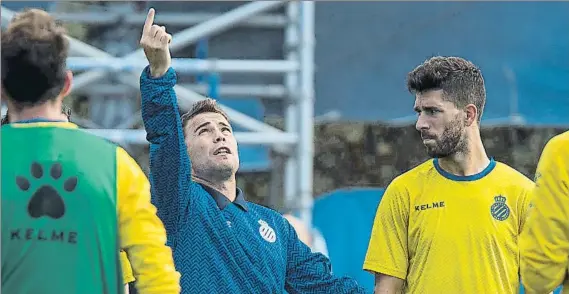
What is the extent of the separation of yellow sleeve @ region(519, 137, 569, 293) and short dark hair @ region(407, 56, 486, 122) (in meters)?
1.14

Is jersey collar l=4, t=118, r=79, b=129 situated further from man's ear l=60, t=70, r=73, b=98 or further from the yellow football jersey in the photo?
the yellow football jersey

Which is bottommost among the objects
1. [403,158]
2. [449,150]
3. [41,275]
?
[41,275]

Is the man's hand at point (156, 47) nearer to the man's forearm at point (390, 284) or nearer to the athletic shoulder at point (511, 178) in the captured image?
the man's forearm at point (390, 284)

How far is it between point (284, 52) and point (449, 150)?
245cm

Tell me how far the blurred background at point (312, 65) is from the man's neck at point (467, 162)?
6.51 feet

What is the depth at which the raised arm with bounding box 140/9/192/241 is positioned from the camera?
3311 millimetres

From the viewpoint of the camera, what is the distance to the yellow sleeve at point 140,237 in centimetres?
290

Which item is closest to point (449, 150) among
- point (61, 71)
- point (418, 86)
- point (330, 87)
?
point (418, 86)

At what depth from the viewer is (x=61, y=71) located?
2900mm

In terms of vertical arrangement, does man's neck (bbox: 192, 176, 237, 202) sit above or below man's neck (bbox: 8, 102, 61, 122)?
below

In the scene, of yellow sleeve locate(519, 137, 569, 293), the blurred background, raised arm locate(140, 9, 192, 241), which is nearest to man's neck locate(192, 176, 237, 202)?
raised arm locate(140, 9, 192, 241)

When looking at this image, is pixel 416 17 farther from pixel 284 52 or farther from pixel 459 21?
pixel 284 52

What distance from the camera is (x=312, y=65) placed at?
6.46 metres

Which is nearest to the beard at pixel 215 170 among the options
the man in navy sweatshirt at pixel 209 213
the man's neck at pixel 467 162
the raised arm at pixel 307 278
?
the man in navy sweatshirt at pixel 209 213
